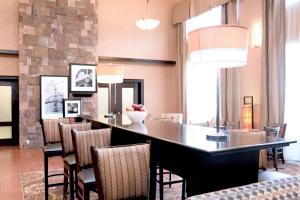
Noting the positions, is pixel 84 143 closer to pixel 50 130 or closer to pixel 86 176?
pixel 86 176

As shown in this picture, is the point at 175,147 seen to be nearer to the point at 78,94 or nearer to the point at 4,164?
the point at 4,164

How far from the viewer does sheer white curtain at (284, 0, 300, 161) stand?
5.68 metres

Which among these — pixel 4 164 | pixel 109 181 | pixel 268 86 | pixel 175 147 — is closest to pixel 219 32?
pixel 175 147

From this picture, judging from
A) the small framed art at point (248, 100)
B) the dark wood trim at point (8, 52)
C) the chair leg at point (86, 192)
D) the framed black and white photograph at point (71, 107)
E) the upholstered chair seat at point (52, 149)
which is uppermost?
the dark wood trim at point (8, 52)

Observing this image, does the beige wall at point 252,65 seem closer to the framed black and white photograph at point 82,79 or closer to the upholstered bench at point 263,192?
the framed black and white photograph at point 82,79

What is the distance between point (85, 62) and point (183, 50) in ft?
10.3

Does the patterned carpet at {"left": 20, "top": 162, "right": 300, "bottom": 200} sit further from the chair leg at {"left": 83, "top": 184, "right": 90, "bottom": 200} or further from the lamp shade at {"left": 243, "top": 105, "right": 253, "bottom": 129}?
the lamp shade at {"left": 243, "top": 105, "right": 253, "bottom": 129}

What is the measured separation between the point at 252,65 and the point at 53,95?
516 centimetres

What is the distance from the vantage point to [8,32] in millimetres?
7477

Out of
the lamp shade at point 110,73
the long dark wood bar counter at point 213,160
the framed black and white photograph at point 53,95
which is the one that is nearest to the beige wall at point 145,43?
the framed black and white photograph at point 53,95

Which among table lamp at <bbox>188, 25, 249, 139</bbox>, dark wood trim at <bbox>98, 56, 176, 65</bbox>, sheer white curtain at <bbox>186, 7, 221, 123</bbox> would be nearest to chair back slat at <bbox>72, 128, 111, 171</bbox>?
table lamp at <bbox>188, 25, 249, 139</bbox>

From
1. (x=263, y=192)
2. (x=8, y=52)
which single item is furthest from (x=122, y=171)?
(x=8, y=52)

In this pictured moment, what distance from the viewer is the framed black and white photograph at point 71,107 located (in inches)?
301

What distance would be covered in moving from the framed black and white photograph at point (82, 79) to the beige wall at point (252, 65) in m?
4.06
